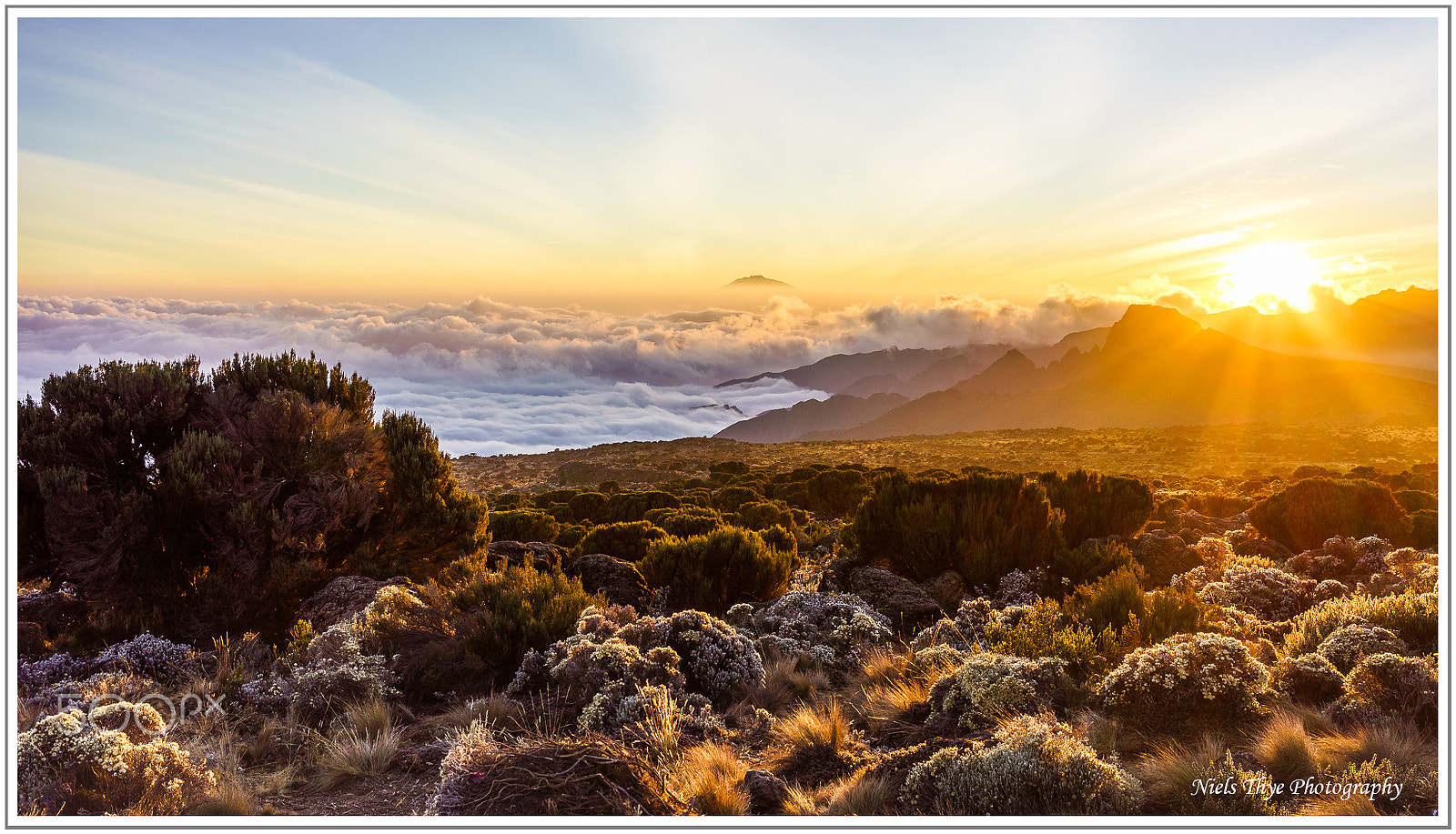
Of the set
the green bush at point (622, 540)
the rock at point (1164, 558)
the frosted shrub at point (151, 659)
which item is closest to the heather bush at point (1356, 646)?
the rock at point (1164, 558)

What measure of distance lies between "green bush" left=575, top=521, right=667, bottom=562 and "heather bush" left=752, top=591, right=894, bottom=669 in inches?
183

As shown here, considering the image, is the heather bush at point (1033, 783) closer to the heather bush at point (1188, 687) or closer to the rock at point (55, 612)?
the heather bush at point (1188, 687)

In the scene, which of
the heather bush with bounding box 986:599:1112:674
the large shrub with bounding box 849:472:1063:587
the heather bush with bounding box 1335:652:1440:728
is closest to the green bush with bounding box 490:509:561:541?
the large shrub with bounding box 849:472:1063:587

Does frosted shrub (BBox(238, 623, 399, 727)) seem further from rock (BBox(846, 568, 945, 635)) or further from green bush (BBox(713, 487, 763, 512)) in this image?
green bush (BBox(713, 487, 763, 512))

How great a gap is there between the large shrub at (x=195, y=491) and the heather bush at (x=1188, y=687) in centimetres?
909

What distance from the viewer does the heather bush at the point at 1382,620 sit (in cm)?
584

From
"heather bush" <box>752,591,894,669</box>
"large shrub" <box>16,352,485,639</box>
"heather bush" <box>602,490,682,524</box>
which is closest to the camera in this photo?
"heather bush" <box>752,591,894,669</box>

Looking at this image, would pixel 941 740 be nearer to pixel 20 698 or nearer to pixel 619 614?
pixel 619 614

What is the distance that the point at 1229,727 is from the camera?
471cm

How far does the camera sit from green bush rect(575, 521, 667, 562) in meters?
13.0
